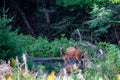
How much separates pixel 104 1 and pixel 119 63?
755 centimetres

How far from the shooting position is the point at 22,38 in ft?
52.4

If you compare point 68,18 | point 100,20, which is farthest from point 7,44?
point 68,18

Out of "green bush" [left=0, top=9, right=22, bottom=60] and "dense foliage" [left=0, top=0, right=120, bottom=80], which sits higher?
"green bush" [left=0, top=9, right=22, bottom=60]

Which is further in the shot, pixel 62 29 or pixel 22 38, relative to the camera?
pixel 62 29

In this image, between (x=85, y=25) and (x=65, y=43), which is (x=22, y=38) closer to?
(x=65, y=43)

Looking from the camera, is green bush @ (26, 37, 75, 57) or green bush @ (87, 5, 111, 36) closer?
green bush @ (26, 37, 75, 57)

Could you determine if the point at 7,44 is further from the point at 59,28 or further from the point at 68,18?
the point at 68,18

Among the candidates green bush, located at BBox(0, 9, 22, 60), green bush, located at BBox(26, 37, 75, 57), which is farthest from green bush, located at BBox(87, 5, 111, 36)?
green bush, located at BBox(0, 9, 22, 60)

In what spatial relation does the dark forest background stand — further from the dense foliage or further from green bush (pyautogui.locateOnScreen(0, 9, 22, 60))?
green bush (pyautogui.locateOnScreen(0, 9, 22, 60))

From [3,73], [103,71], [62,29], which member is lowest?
[62,29]

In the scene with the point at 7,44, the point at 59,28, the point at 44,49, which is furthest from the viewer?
the point at 59,28

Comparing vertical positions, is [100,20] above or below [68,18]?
above

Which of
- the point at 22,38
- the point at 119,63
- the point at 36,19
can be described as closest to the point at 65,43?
the point at 22,38

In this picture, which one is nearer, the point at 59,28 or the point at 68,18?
the point at 59,28
